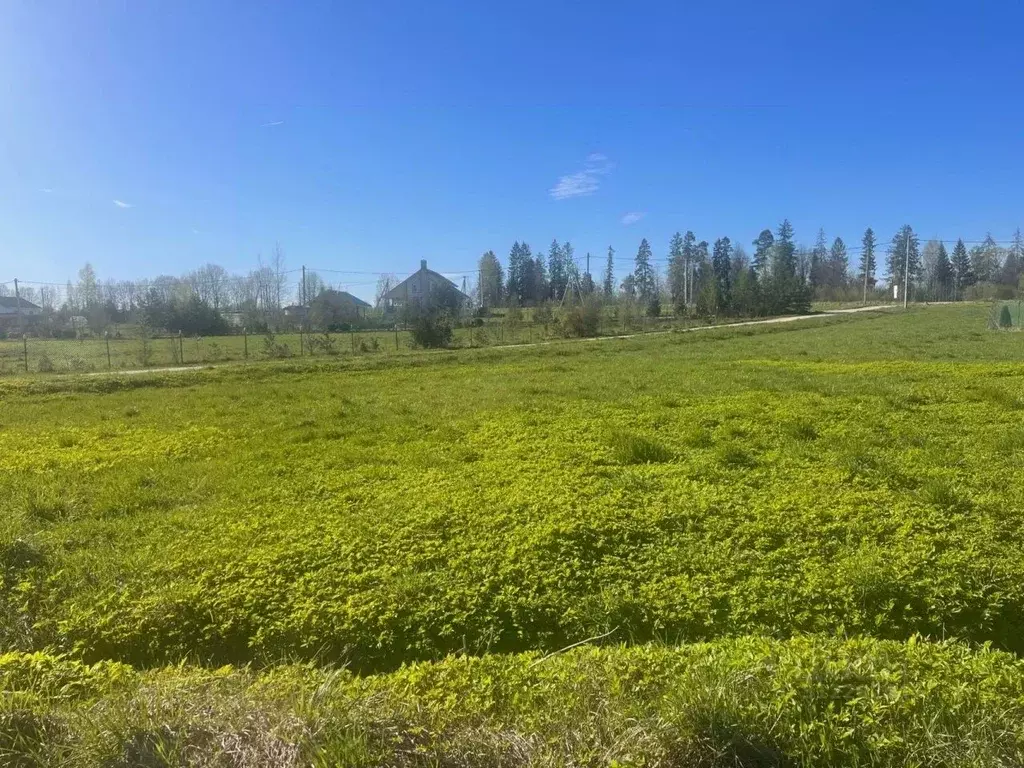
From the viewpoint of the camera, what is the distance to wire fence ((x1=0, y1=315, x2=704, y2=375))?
24.3 m

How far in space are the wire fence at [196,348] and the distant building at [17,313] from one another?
1371 millimetres

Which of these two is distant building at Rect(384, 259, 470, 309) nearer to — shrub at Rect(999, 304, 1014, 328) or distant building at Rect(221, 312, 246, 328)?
distant building at Rect(221, 312, 246, 328)

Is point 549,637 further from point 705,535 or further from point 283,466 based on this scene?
point 283,466

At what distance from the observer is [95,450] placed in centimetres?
807

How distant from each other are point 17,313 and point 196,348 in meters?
13.9

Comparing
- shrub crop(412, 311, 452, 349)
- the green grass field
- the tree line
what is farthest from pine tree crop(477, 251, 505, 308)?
the green grass field

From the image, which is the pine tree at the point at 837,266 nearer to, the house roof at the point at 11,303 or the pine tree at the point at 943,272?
the pine tree at the point at 943,272

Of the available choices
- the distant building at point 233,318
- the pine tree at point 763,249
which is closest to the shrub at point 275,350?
the distant building at point 233,318

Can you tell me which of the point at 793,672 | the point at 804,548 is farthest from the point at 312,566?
the point at 804,548

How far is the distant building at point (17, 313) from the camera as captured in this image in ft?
110

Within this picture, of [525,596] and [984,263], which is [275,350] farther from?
[984,263]

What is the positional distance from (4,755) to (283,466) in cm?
434

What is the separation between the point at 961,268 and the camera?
10538 cm

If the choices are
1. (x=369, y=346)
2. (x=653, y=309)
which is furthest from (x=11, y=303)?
(x=653, y=309)
